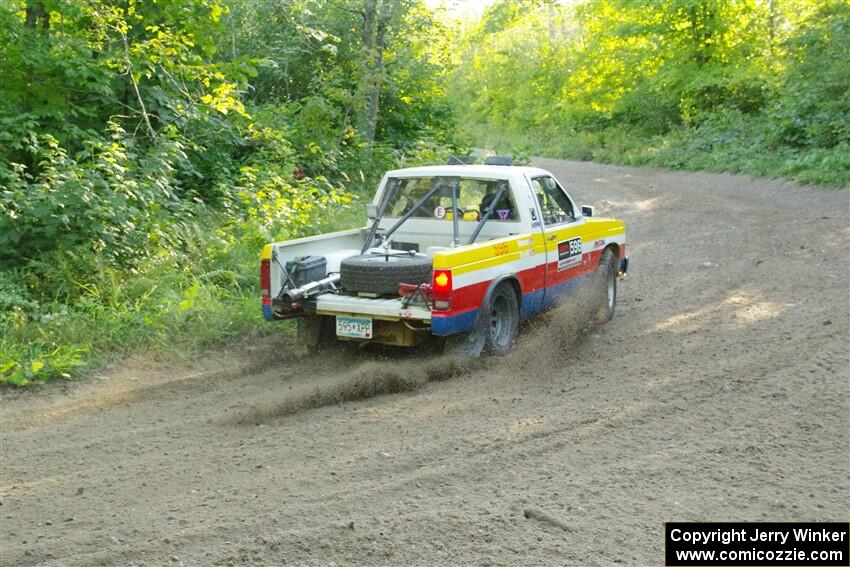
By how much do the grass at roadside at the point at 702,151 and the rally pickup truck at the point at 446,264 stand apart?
12.7 metres

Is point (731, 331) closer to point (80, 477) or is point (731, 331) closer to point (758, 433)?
point (758, 433)

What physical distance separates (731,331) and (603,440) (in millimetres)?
3841

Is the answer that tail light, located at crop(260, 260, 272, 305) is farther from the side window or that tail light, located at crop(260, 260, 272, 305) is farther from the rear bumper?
the side window

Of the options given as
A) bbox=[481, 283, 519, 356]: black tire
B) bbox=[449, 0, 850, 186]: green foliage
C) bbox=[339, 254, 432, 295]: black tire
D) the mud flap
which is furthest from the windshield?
bbox=[449, 0, 850, 186]: green foliage

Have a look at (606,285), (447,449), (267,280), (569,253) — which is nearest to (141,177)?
(267,280)

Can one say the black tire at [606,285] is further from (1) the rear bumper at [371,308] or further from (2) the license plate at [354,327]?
(2) the license plate at [354,327]

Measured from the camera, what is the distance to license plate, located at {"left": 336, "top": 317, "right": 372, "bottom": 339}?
26.7 ft

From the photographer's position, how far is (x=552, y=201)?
9664mm

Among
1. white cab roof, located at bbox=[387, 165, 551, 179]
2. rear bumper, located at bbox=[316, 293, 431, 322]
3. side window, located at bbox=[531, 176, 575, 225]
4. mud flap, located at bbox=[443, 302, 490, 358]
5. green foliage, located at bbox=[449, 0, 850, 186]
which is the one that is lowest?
mud flap, located at bbox=[443, 302, 490, 358]

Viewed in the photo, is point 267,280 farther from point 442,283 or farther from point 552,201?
point 552,201

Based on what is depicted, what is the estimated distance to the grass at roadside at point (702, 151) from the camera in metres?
21.3

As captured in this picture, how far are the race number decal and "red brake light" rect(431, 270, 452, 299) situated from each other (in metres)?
2.11

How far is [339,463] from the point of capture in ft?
18.6

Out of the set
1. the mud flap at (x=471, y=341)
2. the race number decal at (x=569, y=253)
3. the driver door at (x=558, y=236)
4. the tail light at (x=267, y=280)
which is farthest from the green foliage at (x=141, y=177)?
the race number decal at (x=569, y=253)
